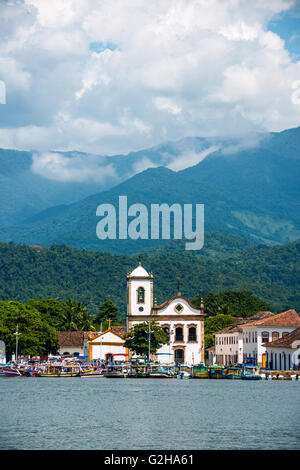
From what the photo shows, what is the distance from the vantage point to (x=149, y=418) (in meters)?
59.3

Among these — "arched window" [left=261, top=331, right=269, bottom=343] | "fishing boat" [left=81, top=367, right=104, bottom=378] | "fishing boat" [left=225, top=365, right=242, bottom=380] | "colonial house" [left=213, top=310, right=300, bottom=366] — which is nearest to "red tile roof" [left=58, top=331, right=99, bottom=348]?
"colonial house" [left=213, top=310, right=300, bottom=366]

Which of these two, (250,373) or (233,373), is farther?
(233,373)

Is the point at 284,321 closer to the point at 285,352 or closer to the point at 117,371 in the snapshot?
the point at 285,352

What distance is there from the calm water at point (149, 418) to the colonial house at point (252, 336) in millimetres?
47718

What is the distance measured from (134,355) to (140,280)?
11298 millimetres

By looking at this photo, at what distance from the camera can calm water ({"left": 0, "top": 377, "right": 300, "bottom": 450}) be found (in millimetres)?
47562

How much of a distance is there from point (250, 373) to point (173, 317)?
32728 mm

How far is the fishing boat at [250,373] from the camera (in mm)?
114094

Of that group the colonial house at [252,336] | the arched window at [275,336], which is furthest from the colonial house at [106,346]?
the arched window at [275,336]

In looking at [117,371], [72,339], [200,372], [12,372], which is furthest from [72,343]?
[200,372]

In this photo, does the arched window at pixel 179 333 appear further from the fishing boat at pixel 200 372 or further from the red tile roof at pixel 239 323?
the fishing boat at pixel 200 372

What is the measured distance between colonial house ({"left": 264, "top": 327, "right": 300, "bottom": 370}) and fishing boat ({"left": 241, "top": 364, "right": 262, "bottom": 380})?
3882 mm

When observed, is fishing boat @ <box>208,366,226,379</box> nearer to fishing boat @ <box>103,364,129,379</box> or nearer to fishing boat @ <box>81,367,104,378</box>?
fishing boat @ <box>103,364,129,379</box>

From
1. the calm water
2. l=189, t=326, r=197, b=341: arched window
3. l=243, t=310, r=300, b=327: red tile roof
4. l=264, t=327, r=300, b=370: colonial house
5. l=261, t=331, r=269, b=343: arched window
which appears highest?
l=243, t=310, r=300, b=327: red tile roof
